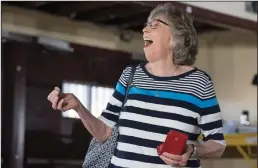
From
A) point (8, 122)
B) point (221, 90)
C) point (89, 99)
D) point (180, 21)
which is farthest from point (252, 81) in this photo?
point (180, 21)

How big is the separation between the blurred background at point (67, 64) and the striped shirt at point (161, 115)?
6.00ft

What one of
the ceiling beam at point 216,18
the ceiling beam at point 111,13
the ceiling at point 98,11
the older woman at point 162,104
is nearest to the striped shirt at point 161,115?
the older woman at point 162,104

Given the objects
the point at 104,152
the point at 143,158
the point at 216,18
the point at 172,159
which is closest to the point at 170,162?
the point at 172,159

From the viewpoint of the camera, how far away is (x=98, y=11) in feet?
12.7

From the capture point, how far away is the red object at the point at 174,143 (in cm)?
117

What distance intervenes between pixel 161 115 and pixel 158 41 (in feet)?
0.64

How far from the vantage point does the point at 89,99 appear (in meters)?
3.55

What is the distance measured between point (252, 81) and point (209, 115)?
3381 millimetres

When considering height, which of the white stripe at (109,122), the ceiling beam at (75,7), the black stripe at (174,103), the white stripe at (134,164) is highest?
the ceiling beam at (75,7)

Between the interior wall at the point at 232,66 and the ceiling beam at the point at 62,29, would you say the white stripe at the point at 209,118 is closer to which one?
the ceiling beam at the point at 62,29

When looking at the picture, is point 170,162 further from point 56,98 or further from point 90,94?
point 90,94

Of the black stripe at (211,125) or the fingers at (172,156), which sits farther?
the black stripe at (211,125)

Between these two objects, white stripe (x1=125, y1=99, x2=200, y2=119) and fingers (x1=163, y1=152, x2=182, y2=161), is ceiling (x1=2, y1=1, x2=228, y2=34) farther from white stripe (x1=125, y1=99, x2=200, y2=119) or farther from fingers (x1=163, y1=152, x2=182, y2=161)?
fingers (x1=163, y1=152, x2=182, y2=161)

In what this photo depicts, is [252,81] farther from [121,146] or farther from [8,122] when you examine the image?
[121,146]
